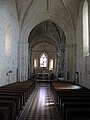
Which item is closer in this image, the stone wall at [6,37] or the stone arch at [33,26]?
the stone wall at [6,37]

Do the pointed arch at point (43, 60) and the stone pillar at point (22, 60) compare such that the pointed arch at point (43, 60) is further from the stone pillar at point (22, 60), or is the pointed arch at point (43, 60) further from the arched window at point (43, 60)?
the stone pillar at point (22, 60)

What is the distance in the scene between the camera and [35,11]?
22234mm

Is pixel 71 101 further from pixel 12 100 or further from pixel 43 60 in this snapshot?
pixel 43 60

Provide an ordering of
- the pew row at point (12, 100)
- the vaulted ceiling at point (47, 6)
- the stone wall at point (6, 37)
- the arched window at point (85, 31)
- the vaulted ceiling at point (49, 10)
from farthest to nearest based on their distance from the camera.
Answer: the vaulted ceiling at point (49, 10)
the vaulted ceiling at point (47, 6)
the arched window at point (85, 31)
the stone wall at point (6, 37)
the pew row at point (12, 100)

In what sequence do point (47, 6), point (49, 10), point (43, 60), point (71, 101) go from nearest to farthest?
point (71, 101), point (47, 6), point (49, 10), point (43, 60)

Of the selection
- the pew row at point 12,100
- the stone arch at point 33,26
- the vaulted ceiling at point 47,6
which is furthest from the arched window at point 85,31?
the pew row at point 12,100

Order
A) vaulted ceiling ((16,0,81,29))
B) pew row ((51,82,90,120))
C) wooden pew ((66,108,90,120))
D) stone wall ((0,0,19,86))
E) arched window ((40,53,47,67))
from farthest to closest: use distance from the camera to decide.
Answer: arched window ((40,53,47,67)) → vaulted ceiling ((16,0,81,29)) → stone wall ((0,0,19,86)) → pew row ((51,82,90,120)) → wooden pew ((66,108,90,120))

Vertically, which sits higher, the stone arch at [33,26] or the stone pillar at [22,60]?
the stone arch at [33,26]

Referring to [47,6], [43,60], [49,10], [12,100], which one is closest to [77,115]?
[12,100]

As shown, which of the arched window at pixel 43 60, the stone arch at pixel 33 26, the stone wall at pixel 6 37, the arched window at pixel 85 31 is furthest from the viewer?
the arched window at pixel 43 60

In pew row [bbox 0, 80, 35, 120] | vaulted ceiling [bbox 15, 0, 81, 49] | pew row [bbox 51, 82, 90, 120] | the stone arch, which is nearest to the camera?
pew row [bbox 51, 82, 90, 120]

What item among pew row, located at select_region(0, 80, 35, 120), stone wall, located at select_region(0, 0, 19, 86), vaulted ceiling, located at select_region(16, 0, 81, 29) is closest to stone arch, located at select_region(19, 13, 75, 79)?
vaulted ceiling, located at select_region(16, 0, 81, 29)

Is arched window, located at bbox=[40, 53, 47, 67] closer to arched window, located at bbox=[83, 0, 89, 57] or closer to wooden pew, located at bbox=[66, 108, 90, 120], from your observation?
arched window, located at bbox=[83, 0, 89, 57]

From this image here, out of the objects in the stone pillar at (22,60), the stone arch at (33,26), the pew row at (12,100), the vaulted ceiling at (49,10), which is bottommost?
the pew row at (12,100)
